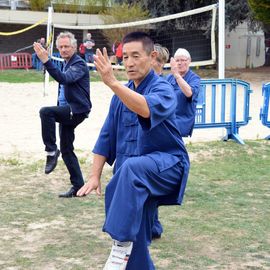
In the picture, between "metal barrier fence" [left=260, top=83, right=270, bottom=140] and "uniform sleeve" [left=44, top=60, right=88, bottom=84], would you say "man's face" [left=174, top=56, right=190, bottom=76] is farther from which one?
"metal barrier fence" [left=260, top=83, right=270, bottom=140]

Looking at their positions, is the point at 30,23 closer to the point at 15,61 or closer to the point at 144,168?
the point at 15,61

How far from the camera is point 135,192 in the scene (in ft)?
10.7

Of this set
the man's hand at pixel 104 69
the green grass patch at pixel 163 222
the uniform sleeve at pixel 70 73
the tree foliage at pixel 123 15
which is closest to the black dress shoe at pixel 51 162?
the green grass patch at pixel 163 222

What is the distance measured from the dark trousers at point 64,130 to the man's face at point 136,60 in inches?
108

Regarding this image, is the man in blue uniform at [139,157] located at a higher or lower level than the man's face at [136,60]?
lower

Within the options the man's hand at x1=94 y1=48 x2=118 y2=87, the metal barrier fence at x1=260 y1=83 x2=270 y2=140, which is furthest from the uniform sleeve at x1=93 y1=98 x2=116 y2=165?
the metal barrier fence at x1=260 y1=83 x2=270 y2=140

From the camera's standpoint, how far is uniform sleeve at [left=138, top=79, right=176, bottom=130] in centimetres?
329

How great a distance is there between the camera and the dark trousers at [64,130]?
6191 mm

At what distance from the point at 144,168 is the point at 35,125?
882 centimetres

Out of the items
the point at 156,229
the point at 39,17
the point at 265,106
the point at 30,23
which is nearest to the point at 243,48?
the point at 39,17

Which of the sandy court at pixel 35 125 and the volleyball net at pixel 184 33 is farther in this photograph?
the volleyball net at pixel 184 33

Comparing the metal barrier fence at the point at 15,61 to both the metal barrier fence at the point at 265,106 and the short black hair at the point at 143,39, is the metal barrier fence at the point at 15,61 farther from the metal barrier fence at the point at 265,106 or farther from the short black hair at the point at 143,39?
the short black hair at the point at 143,39

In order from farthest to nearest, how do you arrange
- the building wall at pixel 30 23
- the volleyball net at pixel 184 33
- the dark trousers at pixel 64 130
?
the building wall at pixel 30 23 < the volleyball net at pixel 184 33 < the dark trousers at pixel 64 130

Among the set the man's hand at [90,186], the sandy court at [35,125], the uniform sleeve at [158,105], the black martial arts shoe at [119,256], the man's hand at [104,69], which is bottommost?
the sandy court at [35,125]
